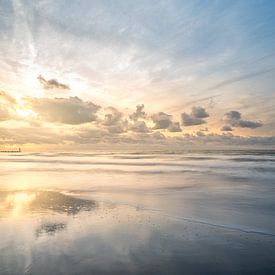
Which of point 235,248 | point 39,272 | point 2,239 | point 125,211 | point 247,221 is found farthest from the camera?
point 125,211

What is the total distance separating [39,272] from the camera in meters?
6.88

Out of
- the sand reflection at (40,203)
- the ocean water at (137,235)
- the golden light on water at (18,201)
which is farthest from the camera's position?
the golden light on water at (18,201)

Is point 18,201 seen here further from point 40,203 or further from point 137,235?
point 137,235

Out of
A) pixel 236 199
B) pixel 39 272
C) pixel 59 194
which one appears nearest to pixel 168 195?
pixel 236 199

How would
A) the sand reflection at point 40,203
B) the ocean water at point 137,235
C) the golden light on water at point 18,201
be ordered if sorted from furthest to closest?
1. the golden light on water at point 18,201
2. the sand reflection at point 40,203
3. the ocean water at point 137,235

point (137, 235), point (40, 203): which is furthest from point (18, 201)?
point (137, 235)

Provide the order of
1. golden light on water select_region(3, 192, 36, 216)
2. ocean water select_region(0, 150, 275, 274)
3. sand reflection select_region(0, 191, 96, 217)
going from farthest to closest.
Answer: golden light on water select_region(3, 192, 36, 216) < sand reflection select_region(0, 191, 96, 217) < ocean water select_region(0, 150, 275, 274)

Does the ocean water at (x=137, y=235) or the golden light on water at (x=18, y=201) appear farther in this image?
the golden light on water at (x=18, y=201)

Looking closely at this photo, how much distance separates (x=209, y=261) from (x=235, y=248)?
1.38 m

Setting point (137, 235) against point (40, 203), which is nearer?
point (137, 235)

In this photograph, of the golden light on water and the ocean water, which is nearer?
the ocean water

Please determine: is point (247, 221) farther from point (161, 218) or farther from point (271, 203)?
point (271, 203)

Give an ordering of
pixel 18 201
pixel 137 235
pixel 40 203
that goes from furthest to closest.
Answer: pixel 18 201 < pixel 40 203 < pixel 137 235

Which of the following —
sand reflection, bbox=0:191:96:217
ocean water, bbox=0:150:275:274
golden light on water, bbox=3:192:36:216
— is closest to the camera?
ocean water, bbox=0:150:275:274
